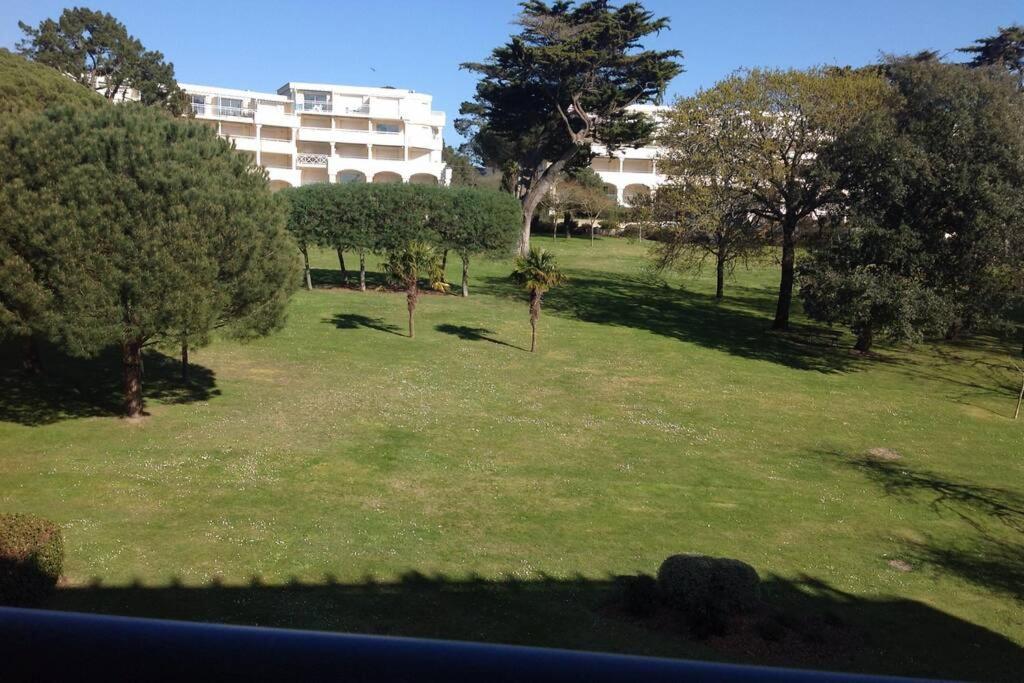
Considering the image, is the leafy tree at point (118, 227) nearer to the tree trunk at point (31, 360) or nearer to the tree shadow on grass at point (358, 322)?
the tree trunk at point (31, 360)

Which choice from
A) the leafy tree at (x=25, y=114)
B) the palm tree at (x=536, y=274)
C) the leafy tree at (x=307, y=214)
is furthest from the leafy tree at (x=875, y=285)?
the leafy tree at (x=25, y=114)

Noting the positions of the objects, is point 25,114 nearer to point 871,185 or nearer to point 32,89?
point 32,89

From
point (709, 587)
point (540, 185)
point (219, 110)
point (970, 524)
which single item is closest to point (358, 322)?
point (970, 524)

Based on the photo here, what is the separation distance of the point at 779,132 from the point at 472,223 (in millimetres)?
17506

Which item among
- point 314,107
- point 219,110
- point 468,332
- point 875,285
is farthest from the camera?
point 314,107

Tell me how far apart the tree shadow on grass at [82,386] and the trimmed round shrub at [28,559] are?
30.7 ft

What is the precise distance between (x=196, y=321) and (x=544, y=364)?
15584 millimetres

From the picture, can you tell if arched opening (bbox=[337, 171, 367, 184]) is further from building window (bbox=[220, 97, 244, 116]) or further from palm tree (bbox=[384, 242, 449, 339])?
palm tree (bbox=[384, 242, 449, 339])

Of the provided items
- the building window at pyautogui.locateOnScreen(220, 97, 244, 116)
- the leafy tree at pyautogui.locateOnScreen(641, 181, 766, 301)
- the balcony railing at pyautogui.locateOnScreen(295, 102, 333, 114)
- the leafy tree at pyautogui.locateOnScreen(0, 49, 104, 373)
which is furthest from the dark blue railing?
the balcony railing at pyautogui.locateOnScreen(295, 102, 333, 114)

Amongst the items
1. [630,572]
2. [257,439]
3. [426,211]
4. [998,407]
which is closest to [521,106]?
[426,211]

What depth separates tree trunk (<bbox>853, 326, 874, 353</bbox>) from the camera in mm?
36531

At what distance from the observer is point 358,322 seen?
37875 millimetres

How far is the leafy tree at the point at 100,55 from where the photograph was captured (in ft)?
213

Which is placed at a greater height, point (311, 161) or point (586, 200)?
point (311, 161)
